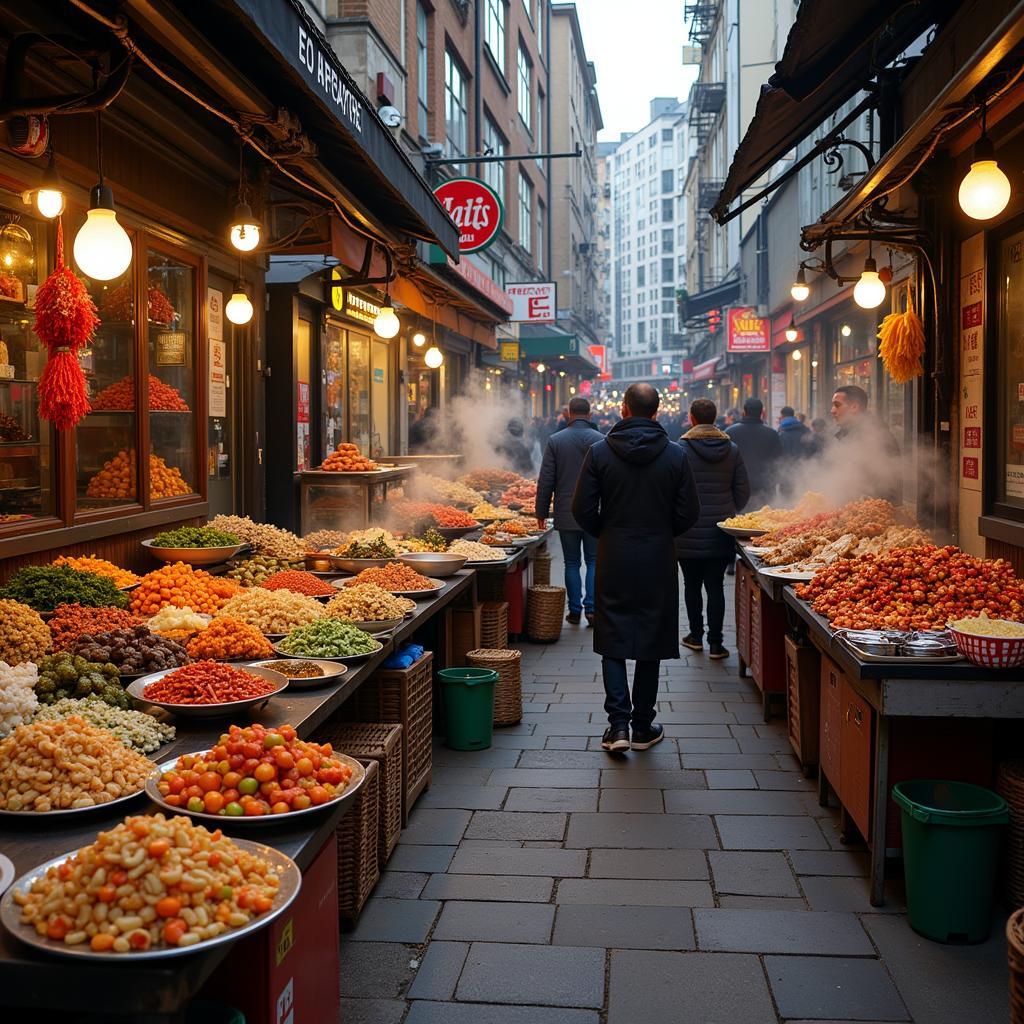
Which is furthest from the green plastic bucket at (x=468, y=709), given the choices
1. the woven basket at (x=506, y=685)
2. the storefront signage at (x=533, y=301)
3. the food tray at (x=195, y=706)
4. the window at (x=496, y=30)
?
the window at (x=496, y=30)

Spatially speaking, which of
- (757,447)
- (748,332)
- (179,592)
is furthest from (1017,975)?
(748,332)

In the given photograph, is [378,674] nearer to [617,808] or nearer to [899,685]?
[617,808]

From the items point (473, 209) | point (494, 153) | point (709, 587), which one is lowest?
point (709, 587)

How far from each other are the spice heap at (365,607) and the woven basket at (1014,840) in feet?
10.1

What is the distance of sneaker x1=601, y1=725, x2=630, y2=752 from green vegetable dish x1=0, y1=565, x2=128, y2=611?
3097 mm

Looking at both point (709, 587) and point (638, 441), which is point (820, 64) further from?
point (709, 587)

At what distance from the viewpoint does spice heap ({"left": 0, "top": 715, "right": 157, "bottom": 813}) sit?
299cm

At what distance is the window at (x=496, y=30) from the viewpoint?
25875 mm

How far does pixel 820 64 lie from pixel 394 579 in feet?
14.5

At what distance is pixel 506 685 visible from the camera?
24.9 feet

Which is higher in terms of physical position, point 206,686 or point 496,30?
point 496,30

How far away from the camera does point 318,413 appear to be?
12406mm

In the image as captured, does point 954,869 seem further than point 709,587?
No

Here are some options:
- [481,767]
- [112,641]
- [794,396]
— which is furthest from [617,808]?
[794,396]
